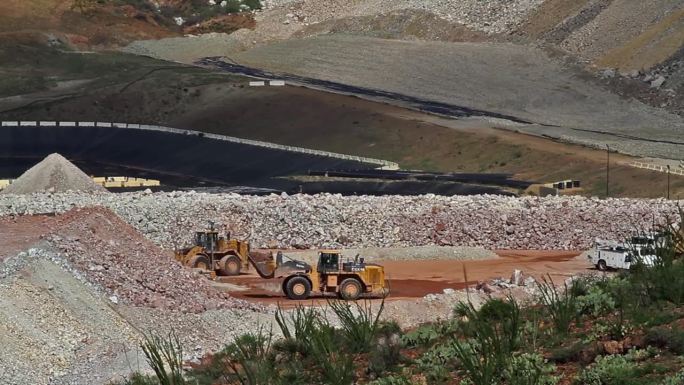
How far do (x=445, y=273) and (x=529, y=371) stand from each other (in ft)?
99.9

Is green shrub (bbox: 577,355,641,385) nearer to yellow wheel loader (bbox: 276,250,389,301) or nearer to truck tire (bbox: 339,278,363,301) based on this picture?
truck tire (bbox: 339,278,363,301)

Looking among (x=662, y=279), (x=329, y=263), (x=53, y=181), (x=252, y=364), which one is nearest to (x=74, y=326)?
(x=252, y=364)

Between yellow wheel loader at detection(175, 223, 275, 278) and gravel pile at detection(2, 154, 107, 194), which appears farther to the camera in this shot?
gravel pile at detection(2, 154, 107, 194)

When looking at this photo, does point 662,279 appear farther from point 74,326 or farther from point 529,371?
point 74,326

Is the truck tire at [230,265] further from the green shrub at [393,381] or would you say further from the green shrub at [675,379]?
the green shrub at [675,379]

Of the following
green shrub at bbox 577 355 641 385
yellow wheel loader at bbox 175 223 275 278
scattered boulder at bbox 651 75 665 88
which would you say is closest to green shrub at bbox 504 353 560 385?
green shrub at bbox 577 355 641 385

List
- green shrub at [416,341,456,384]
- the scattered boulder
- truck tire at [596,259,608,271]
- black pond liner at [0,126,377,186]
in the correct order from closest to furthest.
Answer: green shrub at [416,341,456,384] < truck tire at [596,259,608,271] < black pond liner at [0,126,377,186] < the scattered boulder

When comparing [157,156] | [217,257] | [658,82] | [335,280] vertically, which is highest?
[658,82]

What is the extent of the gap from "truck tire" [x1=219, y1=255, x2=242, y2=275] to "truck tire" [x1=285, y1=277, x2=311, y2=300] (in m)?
6.16

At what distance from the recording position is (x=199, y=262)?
41.6 meters

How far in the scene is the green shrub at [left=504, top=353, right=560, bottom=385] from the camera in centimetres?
1399

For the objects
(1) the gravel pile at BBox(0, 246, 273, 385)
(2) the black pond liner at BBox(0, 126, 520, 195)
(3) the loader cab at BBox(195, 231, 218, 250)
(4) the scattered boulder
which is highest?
→ (4) the scattered boulder

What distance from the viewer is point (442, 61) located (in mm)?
113625

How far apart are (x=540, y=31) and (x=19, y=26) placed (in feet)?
149
